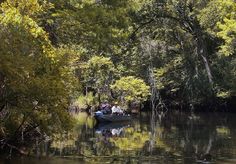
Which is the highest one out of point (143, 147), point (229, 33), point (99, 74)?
point (229, 33)

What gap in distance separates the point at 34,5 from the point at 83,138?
1016 cm

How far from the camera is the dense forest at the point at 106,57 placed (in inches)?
608

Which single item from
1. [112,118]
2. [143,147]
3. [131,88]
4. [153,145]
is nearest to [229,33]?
[112,118]

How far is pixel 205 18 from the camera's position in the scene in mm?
40562

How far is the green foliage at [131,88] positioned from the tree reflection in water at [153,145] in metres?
14.0

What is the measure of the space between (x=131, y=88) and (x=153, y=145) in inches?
915

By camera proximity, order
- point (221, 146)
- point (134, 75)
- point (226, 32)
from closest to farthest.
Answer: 1. point (221, 146)
2. point (226, 32)
3. point (134, 75)

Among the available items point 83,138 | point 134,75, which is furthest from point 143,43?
point 83,138

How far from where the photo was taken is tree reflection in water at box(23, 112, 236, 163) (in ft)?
60.0

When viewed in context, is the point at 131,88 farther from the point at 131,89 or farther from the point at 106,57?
the point at 106,57

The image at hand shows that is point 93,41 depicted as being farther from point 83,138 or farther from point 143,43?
point 143,43

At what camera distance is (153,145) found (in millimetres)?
22141

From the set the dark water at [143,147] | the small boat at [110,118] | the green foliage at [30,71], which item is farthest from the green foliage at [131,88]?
the green foliage at [30,71]

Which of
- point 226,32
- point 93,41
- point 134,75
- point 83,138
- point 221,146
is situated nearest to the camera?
point 93,41
